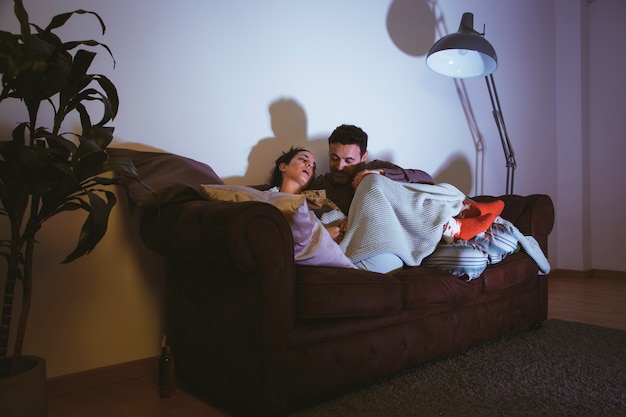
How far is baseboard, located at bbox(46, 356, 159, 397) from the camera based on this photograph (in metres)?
1.73

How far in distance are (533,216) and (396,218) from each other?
3.37ft

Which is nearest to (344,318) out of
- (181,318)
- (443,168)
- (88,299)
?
(181,318)

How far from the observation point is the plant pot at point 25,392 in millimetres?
1165

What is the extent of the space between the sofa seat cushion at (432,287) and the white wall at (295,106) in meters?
0.94

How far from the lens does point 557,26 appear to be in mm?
4582

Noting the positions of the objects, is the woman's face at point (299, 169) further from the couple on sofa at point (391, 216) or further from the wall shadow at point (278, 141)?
the wall shadow at point (278, 141)

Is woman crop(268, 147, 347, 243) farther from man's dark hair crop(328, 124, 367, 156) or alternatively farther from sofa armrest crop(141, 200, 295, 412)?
sofa armrest crop(141, 200, 295, 412)

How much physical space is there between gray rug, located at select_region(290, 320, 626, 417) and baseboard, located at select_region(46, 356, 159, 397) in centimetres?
78

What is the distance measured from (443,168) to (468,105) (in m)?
0.60

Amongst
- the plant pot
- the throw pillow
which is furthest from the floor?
the throw pillow

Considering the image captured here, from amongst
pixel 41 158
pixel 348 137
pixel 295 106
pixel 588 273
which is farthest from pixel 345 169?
pixel 588 273

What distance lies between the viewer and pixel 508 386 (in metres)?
1.69

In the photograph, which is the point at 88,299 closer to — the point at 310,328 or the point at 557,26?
the point at 310,328

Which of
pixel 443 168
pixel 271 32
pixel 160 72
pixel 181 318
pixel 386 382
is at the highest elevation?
pixel 271 32
